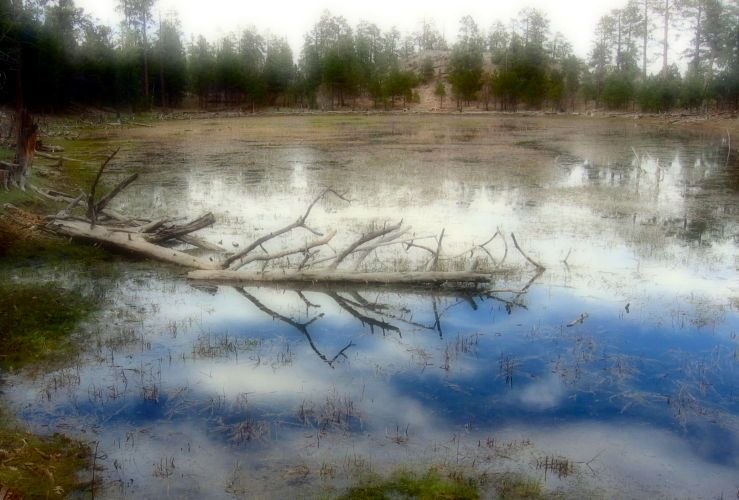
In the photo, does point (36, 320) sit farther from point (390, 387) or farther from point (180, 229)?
point (390, 387)

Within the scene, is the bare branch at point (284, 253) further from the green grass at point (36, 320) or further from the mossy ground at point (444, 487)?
the mossy ground at point (444, 487)

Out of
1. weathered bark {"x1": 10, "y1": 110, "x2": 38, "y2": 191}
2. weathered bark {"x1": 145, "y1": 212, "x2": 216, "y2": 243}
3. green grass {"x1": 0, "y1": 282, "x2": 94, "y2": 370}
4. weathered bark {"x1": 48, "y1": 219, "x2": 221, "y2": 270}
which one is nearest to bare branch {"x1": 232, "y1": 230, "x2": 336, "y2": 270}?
weathered bark {"x1": 48, "y1": 219, "x2": 221, "y2": 270}

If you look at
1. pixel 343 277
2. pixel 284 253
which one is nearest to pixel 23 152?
pixel 284 253

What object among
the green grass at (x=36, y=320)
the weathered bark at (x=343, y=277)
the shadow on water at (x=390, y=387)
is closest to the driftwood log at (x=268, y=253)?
the weathered bark at (x=343, y=277)

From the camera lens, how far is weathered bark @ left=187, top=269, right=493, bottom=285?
1166 cm

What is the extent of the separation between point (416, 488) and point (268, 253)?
8.33 meters

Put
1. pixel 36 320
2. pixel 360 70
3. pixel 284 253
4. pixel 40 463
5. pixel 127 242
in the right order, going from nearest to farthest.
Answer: pixel 40 463 < pixel 36 320 < pixel 284 253 < pixel 127 242 < pixel 360 70

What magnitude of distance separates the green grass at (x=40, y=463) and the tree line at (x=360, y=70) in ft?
163

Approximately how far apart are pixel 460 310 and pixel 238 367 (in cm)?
398

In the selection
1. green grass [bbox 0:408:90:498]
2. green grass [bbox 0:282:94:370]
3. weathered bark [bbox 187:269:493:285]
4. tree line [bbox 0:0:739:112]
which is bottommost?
green grass [bbox 0:408:90:498]

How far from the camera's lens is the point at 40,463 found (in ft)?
21.0

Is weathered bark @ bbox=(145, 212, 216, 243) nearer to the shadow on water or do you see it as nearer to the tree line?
the shadow on water

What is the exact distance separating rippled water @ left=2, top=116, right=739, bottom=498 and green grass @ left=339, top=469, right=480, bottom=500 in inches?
8.3

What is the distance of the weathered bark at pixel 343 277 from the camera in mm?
11664
